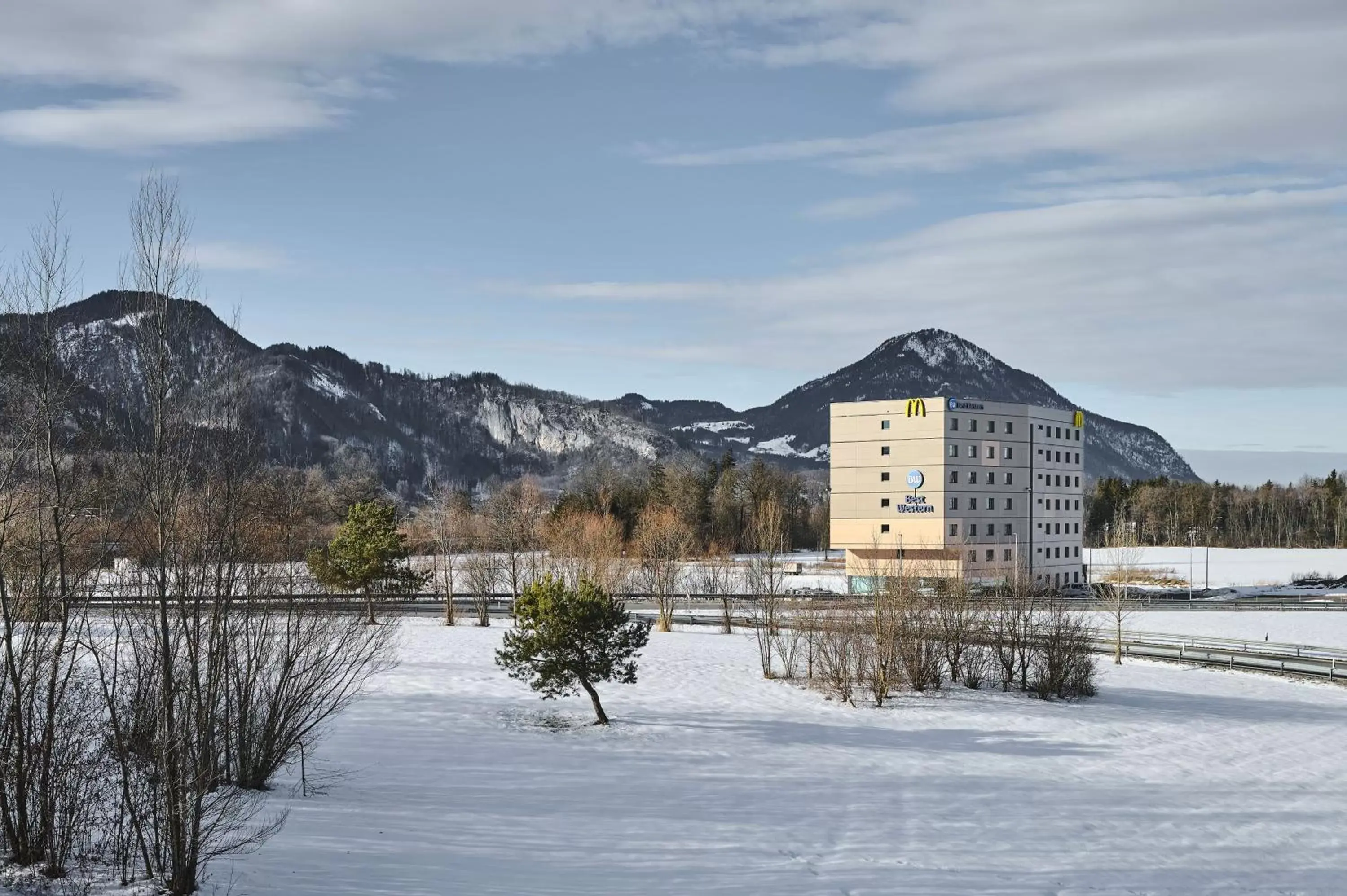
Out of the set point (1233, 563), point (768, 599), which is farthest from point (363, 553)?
point (1233, 563)

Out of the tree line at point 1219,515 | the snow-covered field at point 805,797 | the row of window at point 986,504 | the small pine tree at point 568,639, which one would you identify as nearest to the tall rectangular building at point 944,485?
the row of window at point 986,504

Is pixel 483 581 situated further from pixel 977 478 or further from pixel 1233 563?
pixel 1233 563

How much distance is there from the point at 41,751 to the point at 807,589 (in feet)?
201

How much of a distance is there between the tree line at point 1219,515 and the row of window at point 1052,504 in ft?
215

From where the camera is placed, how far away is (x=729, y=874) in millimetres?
15875

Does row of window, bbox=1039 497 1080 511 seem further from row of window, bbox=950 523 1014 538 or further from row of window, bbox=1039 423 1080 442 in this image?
row of window, bbox=1039 423 1080 442

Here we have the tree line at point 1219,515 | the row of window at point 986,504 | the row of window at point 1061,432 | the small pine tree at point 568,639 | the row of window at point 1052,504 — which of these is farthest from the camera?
the tree line at point 1219,515

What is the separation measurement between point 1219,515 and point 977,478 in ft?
369

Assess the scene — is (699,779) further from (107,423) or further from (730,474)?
(730,474)

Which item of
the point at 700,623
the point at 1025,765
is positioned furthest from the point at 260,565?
the point at 700,623

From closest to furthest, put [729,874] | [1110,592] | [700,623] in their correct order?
[729,874], [700,623], [1110,592]

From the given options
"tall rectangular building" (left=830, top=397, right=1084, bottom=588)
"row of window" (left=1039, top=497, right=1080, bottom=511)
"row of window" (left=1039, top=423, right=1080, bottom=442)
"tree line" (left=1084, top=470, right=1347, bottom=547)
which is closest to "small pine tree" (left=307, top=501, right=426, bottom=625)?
"tall rectangular building" (left=830, top=397, right=1084, bottom=588)

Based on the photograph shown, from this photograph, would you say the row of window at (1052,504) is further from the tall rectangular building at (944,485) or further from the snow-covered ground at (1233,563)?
the snow-covered ground at (1233,563)

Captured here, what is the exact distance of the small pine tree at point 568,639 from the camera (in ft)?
85.4
